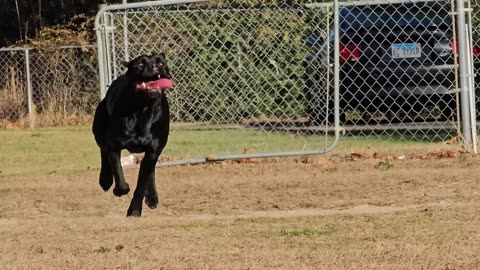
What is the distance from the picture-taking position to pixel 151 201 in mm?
7895

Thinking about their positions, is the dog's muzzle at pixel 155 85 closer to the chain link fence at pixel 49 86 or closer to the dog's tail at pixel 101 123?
the dog's tail at pixel 101 123

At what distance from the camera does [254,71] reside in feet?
39.6

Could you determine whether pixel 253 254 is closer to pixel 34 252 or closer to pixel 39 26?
pixel 34 252

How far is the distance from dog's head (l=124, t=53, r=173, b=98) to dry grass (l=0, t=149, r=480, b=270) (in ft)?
2.91

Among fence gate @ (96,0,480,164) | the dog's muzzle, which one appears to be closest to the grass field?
fence gate @ (96,0,480,164)

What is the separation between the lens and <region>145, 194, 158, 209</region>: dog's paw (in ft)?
25.8

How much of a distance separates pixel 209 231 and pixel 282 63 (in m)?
6.21

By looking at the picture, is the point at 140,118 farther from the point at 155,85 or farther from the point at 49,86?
the point at 49,86

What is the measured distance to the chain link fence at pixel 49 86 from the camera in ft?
64.2

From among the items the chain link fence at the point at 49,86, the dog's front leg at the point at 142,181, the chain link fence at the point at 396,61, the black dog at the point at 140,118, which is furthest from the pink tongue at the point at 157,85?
the chain link fence at the point at 49,86

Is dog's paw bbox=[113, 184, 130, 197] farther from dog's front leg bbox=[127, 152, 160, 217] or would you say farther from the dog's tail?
the dog's tail

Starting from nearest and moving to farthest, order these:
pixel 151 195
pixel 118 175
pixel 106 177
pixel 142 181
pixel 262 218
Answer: pixel 262 218 < pixel 142 181 < pixel 118 175 < pixel 151 195 < pixel 106 177

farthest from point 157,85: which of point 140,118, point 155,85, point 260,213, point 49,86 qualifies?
point 49,86

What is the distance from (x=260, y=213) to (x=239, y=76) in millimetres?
4565
